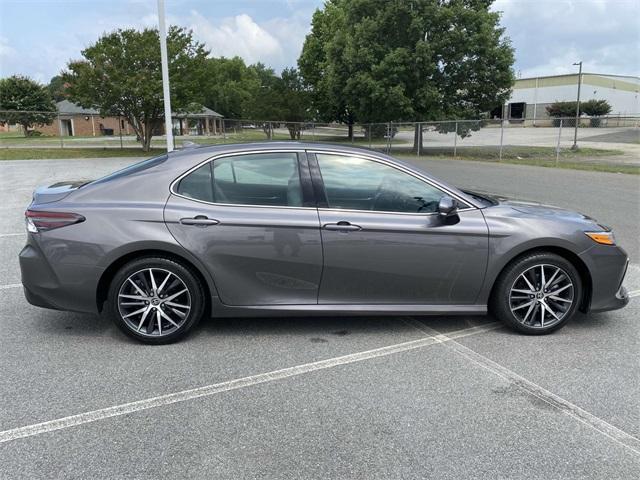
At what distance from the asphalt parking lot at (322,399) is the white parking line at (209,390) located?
12 mm

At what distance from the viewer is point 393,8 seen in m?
28.5

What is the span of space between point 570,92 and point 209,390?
3160 inches

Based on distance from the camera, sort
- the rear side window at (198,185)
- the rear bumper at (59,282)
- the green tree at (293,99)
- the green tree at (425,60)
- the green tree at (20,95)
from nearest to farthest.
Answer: the rear bumper at (59,282) < the rear side window at (198,185) < the green tree at (425,60) < the green tree at (293,99) < the green tree at (20,95)

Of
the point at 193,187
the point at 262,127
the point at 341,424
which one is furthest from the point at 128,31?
the point at 341,424

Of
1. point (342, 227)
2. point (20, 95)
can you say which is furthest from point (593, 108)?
point (342, 227)

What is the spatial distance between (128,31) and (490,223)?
90.9ft

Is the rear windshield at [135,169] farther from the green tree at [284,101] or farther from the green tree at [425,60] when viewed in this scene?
the green tree at [284,101]

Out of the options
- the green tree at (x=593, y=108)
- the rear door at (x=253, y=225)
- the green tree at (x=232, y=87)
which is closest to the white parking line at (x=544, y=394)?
the rear door at (x=253, y=225)

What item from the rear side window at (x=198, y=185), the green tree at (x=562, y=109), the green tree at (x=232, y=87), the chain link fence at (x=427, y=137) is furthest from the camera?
the green tree at (x=232, y=87)

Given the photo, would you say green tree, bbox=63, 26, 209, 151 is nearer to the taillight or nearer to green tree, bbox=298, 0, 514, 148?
green tree, bbox=298, 0, 514, 148

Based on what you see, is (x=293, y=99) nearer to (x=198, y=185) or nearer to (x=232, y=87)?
(x=198, y=185)

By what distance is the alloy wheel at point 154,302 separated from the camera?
157 inches

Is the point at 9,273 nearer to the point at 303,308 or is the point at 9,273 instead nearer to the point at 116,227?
the point at 116,227

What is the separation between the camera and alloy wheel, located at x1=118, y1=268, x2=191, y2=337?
3.98m
